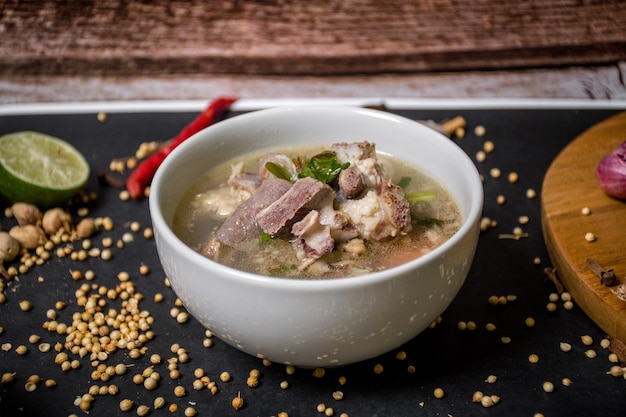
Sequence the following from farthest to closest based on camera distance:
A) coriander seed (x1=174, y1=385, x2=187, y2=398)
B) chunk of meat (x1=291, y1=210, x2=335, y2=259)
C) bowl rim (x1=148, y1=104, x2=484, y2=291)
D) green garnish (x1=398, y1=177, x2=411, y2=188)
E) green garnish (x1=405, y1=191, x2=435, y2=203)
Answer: green garnish (x1=398, y1=177, x2=411, y2=188) < green garnish (x1=405, y1=191, x2=435, y2=203) < coriander seed (x1=174, y1=385, x2=187, y2=398) < chunk of meat (x1=291, y1=210, x2=335, y2=259) < bowl rim (x1=148, y1=104, x2=484, y2=291)

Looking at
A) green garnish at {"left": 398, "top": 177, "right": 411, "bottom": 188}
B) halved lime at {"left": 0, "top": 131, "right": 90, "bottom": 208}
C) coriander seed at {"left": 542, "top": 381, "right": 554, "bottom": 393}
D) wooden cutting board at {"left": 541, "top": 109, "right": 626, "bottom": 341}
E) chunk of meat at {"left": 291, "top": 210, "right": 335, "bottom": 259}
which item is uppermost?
chunk of meat at {"left": 291, "top": 210, "right": 335, "bottom": 259}

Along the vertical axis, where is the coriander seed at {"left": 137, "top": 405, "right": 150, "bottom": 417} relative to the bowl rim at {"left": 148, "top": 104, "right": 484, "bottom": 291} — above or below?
below

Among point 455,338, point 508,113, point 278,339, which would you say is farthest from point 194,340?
point 508,113

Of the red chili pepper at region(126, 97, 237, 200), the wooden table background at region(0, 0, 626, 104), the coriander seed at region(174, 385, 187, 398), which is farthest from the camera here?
the wooden table background at region(0, 0, 626, 104)

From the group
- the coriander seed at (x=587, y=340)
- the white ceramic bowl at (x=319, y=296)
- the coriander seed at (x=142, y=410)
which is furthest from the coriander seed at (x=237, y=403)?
the coriander seed at (x=587, y=340)

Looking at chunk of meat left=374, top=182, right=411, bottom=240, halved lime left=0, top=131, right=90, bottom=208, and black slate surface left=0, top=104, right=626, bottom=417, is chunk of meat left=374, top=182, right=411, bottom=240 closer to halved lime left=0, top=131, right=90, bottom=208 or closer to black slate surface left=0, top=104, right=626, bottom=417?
black slate surface left=0, top=104, right=626, bottom=417

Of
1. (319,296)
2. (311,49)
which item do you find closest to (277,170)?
(319,296)

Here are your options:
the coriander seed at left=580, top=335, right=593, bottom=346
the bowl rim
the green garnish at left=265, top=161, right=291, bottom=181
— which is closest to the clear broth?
the bowl rim

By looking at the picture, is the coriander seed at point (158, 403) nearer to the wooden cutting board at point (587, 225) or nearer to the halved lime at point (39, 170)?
the halved lime at point (39, 170)

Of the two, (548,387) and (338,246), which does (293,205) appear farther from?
(548,387)
